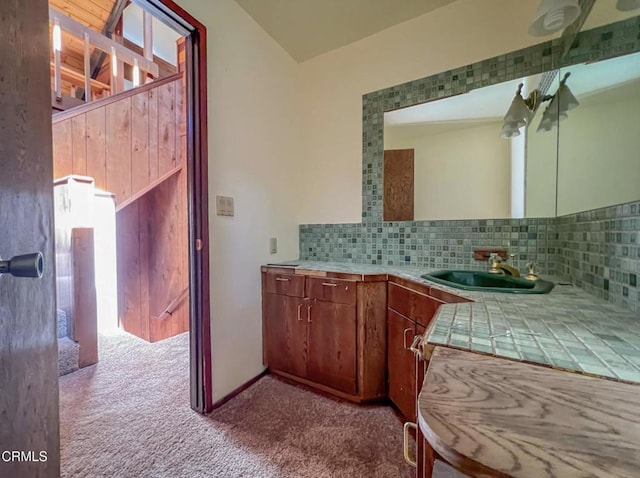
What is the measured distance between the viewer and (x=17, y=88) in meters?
0.66

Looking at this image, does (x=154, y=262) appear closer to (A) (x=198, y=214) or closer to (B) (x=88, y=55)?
(A) (x=198, y=214)

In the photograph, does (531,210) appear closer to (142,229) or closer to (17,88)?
(17,88)

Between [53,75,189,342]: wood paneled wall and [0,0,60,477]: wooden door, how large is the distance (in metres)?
2.01

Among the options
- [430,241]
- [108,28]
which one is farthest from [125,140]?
[108,28]

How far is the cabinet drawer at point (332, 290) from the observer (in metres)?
1.70

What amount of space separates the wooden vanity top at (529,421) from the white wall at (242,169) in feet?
4.94

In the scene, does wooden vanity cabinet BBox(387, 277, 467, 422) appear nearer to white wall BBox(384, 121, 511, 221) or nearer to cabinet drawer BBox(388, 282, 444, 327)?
cabinet drawer BBox(388, 282, 444, 327)

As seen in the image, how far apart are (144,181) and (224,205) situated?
1448 millimetres

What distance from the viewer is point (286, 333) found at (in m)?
1.94

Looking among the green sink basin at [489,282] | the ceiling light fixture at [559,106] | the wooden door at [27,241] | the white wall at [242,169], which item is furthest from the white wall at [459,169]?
the wooden door at [27,241]

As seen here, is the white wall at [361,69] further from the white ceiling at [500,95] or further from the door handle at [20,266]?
the door handle at [20,266]

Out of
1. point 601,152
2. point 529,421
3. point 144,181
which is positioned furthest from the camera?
point 144,181

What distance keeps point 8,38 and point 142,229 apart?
8.94 ft

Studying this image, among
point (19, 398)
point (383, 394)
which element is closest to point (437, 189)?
point (383, 394)
